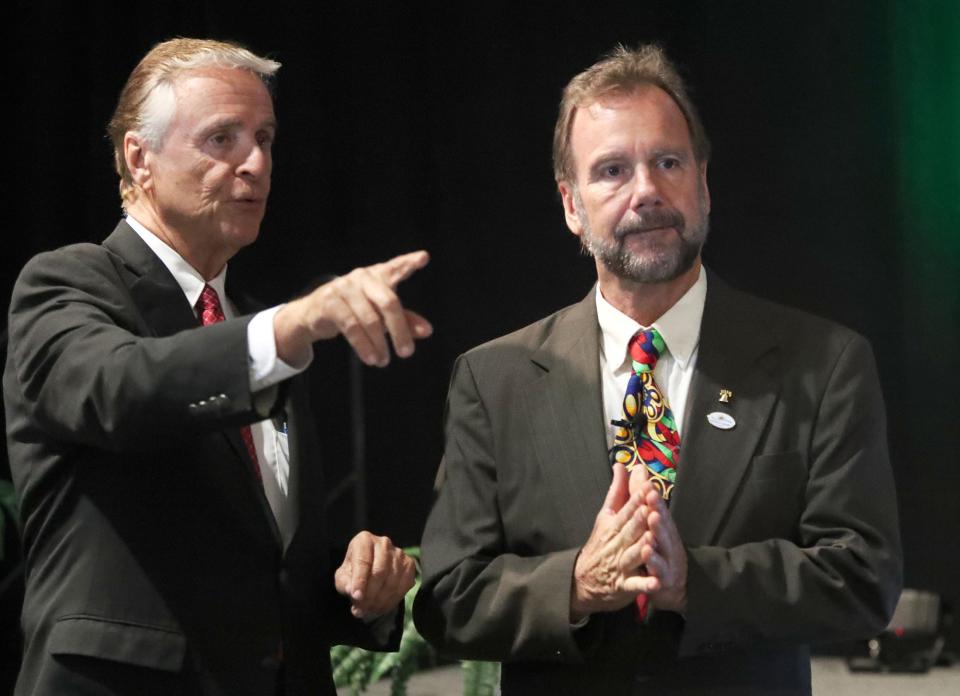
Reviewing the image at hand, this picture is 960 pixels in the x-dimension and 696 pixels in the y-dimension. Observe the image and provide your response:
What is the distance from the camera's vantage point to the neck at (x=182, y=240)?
2312 mm

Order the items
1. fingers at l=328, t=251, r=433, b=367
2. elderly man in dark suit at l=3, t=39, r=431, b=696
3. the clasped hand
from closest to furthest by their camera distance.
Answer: fingers at l=328, t=251, r=433, b=367 < elderly man in dark suit at l=3, t=39, r=431, b=696 < the clasped hand

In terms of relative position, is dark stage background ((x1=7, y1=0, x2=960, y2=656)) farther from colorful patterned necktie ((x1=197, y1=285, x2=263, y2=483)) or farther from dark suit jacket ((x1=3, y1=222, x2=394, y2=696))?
dark suit jacket ((x1=3, y1=222, x2=394, y2=696))

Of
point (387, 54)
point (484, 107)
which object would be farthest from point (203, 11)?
point (484, 107)

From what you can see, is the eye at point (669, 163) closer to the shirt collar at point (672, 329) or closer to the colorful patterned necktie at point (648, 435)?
the shirt collar at point (672, 329)

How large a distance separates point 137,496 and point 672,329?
94 centimetres

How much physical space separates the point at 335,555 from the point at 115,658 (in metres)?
0.54

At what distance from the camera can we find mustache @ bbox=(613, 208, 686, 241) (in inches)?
92.0

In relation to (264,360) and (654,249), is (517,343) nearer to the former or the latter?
(654,249)

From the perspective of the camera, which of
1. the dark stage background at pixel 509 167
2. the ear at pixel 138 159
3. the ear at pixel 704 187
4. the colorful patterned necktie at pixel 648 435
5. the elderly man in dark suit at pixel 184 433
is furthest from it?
the dark stage background at pixel 509 167

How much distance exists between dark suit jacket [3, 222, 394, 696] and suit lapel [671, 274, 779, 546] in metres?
0.65

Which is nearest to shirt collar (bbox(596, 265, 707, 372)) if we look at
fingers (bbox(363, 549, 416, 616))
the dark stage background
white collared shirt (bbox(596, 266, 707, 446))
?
white collared shirt (bbox(596, 266, 707, 446))

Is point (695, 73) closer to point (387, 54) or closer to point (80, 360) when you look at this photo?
point (387, 54)

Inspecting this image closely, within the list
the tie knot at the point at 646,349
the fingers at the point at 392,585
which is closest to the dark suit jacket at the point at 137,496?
the fingers at the point at 392,585

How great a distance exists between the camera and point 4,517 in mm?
3924
